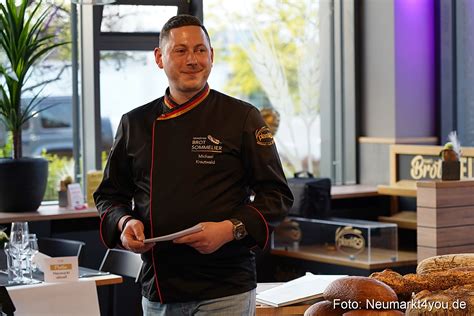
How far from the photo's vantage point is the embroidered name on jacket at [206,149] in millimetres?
2537

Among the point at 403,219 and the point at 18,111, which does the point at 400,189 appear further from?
the point at 18,111

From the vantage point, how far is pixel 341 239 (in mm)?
6250

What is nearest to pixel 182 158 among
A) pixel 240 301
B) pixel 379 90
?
pixel 240 301

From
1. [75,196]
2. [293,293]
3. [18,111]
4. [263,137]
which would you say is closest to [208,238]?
[263,137]

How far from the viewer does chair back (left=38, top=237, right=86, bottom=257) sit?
16.3 feet

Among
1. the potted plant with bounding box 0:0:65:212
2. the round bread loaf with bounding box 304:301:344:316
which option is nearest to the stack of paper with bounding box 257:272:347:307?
the round bread loaf with bounding box 304:301:344:316

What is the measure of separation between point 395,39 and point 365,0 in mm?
495

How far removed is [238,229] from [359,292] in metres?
0.57

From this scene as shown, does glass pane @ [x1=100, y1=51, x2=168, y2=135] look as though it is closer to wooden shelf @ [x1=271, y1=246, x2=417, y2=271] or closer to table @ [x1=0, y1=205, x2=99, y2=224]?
table @ [x1=0, y1=205, x2=99, y2=224]

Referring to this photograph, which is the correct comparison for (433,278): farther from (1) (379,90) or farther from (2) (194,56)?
(1) (379,90)

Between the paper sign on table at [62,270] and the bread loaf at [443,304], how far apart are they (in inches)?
88.9

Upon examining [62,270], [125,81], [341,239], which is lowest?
[341,239]

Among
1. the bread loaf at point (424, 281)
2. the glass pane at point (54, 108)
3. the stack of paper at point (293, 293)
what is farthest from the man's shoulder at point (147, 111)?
the glass pane at point (54, 108)

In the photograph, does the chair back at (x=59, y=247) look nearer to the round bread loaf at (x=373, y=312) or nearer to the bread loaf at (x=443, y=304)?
the round bread loaf at (x=373, y=312)
